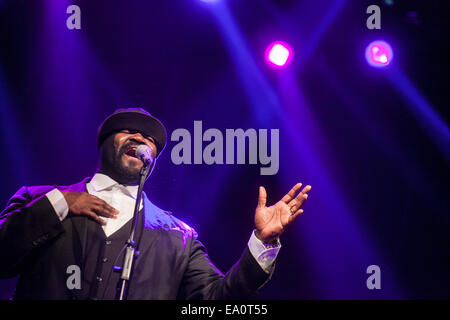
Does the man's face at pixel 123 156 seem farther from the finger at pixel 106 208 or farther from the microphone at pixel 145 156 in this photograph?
the microphone at pixel 145 156

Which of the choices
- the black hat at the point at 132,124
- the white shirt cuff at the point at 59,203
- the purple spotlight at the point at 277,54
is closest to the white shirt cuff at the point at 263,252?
the white shirt cuff at the point at 59,203

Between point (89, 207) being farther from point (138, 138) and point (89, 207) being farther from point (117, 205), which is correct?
point (138, 138)

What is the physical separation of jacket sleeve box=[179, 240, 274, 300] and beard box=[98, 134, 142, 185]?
0.67 metres

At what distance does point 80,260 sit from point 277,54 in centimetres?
285

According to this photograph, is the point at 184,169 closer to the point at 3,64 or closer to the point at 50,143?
the point at 50,143

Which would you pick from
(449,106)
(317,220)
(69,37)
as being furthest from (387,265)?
(69,37)

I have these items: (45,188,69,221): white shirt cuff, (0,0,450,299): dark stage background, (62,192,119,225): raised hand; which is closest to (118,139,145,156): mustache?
(62,192,119,225): raised hand

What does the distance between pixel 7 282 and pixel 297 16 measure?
3.72 meters

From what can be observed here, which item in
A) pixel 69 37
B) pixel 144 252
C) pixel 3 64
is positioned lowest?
pixel 144 252

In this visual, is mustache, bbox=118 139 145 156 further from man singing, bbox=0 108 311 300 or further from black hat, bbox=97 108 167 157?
black hat, bbox=97 108 167 157

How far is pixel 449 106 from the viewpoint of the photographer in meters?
4.57

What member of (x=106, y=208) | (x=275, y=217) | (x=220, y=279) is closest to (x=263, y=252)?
(x=275, y=217)

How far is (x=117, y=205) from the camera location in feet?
9.95

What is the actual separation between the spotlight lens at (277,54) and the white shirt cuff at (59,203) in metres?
2.64
